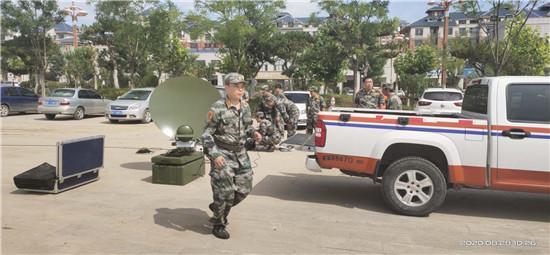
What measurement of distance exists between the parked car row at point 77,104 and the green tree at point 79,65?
90.9 ft

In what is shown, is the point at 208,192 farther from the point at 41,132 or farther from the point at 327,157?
the point at 41,132

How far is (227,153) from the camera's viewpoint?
4664 mm

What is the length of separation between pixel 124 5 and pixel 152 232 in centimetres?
2716

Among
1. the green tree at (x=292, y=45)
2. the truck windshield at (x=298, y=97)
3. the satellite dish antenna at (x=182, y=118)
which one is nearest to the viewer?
the satellite dish antenna at (x=182, y=118)

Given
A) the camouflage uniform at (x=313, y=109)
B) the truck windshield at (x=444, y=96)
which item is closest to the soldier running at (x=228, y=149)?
the camouflage uniform at (x=313, y=109)

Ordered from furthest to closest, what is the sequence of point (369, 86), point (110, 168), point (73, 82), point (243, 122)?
1. point (73, 82)
2. point (369, 86)
3. point (110, 168)
4. point (243, 122)

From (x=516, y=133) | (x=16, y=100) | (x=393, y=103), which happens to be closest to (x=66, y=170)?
(x=516, y=133)

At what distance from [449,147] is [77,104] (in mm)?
17510

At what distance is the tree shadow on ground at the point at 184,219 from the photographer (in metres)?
5.09

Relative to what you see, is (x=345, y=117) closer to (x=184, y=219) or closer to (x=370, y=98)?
(x=184, y=219)

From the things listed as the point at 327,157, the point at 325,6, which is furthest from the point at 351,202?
→ the point at 325,6

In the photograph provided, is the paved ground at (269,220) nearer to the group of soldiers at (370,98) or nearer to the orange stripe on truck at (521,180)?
the orange stripe on truck at (521,180)

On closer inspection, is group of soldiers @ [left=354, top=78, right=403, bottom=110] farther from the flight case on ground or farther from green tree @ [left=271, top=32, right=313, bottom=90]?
green tree @ [left=271, top=32, right=313, bottom=90]

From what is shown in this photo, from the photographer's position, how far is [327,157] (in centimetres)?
587
